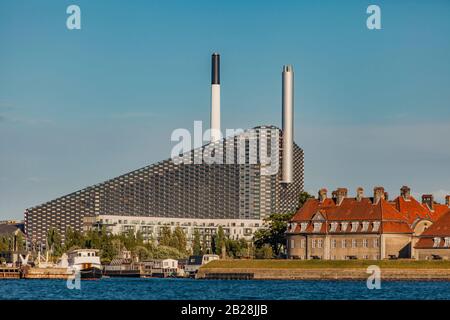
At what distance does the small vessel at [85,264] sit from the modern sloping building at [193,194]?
6221 cm

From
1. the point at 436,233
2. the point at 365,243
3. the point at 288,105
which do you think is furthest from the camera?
the point at 288,105

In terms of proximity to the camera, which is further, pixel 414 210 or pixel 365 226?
pixel 414 210

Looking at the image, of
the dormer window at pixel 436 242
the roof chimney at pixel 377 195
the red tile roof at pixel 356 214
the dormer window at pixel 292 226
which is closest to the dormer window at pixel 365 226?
the red tile roof at pixel 356 214

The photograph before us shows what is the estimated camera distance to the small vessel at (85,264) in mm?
97625

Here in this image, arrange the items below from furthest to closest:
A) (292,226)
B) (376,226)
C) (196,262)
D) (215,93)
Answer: (215,93)
(196,262)
(292,226)
(376,226)

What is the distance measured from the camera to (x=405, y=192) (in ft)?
335

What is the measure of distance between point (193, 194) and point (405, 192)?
84019 mm

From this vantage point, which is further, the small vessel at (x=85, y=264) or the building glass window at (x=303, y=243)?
the building glass window at (x=303, y=243)

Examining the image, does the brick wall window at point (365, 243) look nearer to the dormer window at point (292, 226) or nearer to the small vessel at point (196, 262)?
the dormer window at point (292, 226)

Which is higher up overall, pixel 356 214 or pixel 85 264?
pixel 356 214

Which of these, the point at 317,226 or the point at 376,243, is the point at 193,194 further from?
the point at 376,243

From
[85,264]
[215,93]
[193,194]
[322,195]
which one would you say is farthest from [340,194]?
[193,194]

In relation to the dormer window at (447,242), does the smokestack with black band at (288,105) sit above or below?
above
